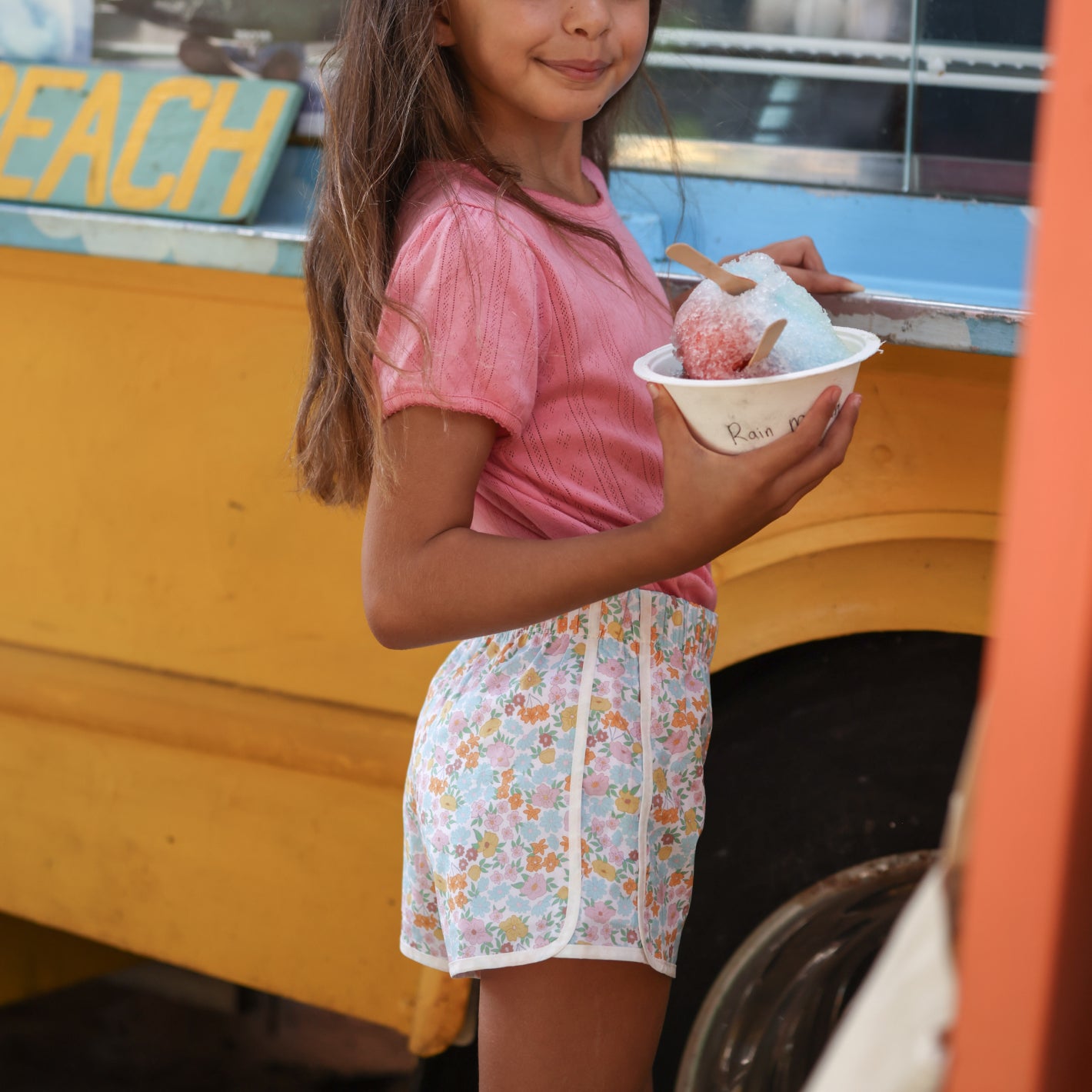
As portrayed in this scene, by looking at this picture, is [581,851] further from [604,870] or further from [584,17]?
Answer: [584,17]

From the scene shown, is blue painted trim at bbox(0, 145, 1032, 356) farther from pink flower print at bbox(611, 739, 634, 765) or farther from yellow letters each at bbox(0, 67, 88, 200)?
pink flower print at bbox(611, 739, 634, 765)

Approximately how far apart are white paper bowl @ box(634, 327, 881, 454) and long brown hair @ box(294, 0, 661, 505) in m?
0.26

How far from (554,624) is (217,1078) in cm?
166

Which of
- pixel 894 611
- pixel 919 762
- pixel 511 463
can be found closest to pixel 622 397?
pixel 511 463

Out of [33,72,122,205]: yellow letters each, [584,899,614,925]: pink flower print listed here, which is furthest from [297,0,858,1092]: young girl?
[33,72,122,205]: yellow letters each

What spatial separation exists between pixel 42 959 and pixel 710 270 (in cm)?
177

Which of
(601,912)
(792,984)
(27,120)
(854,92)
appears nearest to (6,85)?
(27,120)

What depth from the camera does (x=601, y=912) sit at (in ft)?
3.71

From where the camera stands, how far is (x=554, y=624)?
1.21 m

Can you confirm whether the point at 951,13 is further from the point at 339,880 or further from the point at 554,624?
the point at 339,880

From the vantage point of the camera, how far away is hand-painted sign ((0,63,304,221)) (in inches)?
69.2

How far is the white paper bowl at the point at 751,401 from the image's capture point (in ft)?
3.30

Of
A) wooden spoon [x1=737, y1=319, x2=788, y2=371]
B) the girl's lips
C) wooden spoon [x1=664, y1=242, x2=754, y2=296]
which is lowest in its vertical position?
wooden spoon [x1=737, y1=319, x2=788, y2=371]

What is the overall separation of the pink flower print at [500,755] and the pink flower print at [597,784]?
0.07 meters
